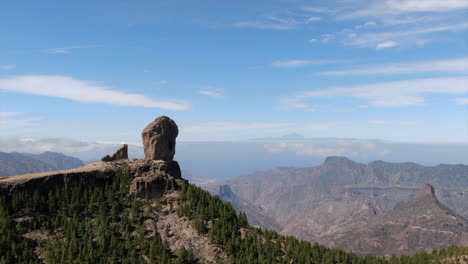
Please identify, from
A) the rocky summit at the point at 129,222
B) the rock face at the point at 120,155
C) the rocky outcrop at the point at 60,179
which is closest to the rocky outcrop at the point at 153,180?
the rocky summit at the point at 129,222

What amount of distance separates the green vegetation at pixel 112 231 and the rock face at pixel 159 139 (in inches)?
506

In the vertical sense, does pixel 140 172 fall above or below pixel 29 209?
above

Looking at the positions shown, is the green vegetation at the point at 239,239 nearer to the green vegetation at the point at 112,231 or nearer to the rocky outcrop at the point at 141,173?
the green vegetation at the point at 112,231

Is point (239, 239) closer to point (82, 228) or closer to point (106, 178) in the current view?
point (82, 228)

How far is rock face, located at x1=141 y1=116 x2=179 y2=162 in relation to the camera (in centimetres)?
12912

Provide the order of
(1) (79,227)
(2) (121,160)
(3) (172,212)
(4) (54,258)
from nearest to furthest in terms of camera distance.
Answer: (4) (54,258), (1) (79,227), (3) (172,212), (2) (121,160)

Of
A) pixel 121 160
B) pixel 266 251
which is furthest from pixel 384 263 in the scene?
pixel 121 160

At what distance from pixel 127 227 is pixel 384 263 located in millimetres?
104144

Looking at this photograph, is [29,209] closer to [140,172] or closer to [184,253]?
[140,172]

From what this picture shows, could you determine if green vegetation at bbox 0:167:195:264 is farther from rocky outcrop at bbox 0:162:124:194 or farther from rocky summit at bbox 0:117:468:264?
rocky outcrop at bbox 0:162:124:194

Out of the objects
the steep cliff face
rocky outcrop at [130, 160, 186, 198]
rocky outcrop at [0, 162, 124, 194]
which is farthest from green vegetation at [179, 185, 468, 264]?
rocky outcrop at [0, 162, 124, 194]

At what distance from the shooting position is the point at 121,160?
132m

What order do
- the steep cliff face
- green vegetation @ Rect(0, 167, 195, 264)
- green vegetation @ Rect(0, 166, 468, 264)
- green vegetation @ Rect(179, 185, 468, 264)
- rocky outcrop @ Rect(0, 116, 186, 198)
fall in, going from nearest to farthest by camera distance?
1. green vegetation @ Rect(0, 167, 195, 264)
2. green vegetation @ Rect(0, 166, 468, 264)
3. green vegetation @ Rect(179, 185, 468, 264)
4. the steep cliff face
5. rocky outcrop @ Rect(0, 116, 186, 198)

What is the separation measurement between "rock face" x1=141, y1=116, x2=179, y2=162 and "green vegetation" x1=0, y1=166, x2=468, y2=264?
Result: 42.2 feet
